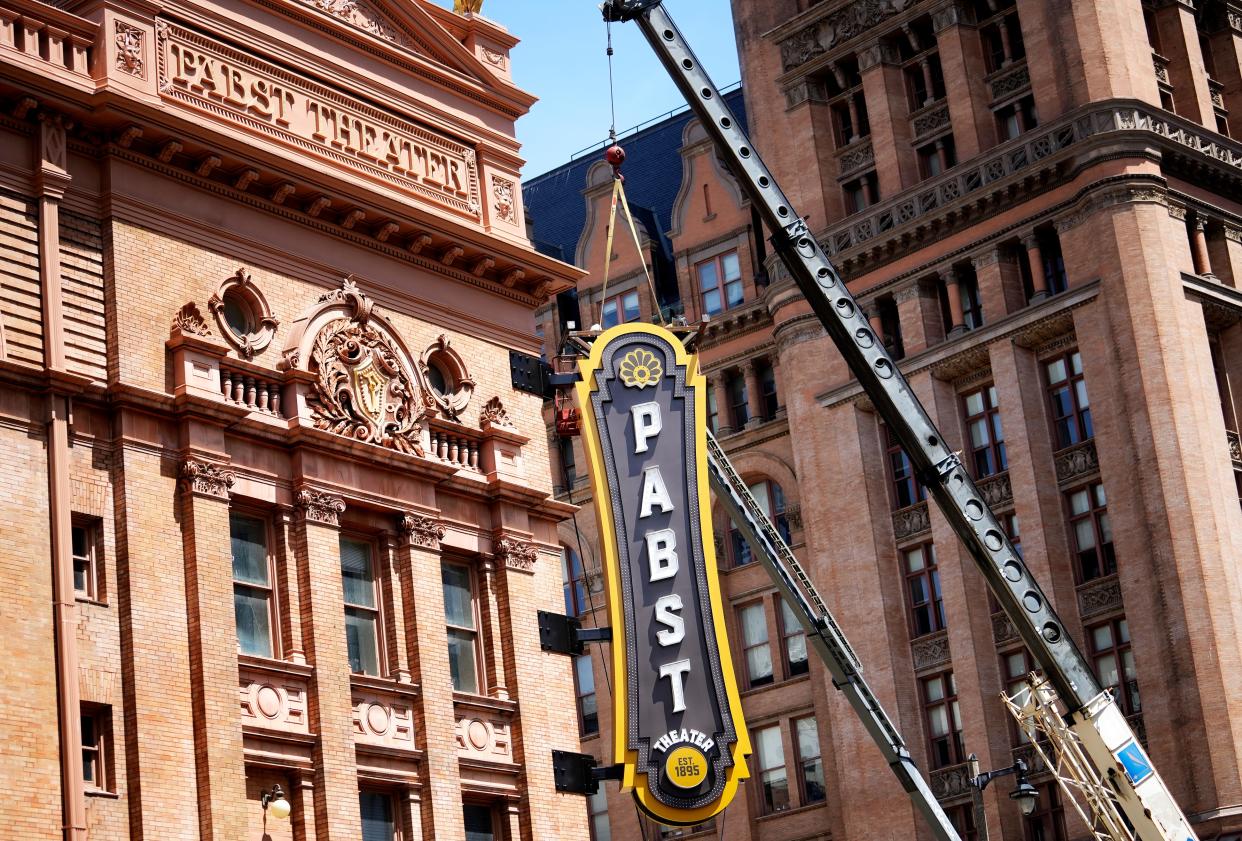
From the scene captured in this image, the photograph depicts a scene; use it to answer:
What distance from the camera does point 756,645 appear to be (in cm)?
6975

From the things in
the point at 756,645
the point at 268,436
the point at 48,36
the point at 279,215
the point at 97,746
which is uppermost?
the point at 48,36

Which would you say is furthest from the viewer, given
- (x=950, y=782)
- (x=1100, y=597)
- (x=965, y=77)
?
(x=965, y=77)

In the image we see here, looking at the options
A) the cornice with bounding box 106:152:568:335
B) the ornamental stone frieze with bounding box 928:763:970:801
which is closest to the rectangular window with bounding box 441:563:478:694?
the cornice with bounding box 106:152:568:335

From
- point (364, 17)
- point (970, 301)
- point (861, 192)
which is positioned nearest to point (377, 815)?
point (364, 17)

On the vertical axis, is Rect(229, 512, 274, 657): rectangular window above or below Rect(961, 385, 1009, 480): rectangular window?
below

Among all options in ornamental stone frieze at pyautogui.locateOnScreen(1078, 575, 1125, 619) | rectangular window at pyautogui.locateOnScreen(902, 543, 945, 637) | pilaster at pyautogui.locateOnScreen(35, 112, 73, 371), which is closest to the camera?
pilaster at pyautogui.locateOnScreen(35, 112, 73, 371)

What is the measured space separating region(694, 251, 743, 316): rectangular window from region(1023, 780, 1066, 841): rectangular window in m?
20.5

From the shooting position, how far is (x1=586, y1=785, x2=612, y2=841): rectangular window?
72438 millimetres

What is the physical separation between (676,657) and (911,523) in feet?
106

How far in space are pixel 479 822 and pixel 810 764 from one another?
112 ft

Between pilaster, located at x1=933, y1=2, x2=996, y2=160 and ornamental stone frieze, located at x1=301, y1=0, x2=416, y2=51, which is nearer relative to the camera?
ornamental stone frieze, located at x1=301, y1=0, x2=416, y2=51

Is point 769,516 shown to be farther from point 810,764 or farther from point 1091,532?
point 1091,532

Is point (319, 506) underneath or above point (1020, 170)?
underneath

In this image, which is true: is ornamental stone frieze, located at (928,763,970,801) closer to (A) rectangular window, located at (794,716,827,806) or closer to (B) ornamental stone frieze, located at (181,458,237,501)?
(A) rectangular window, located at (794,716,827,806)
